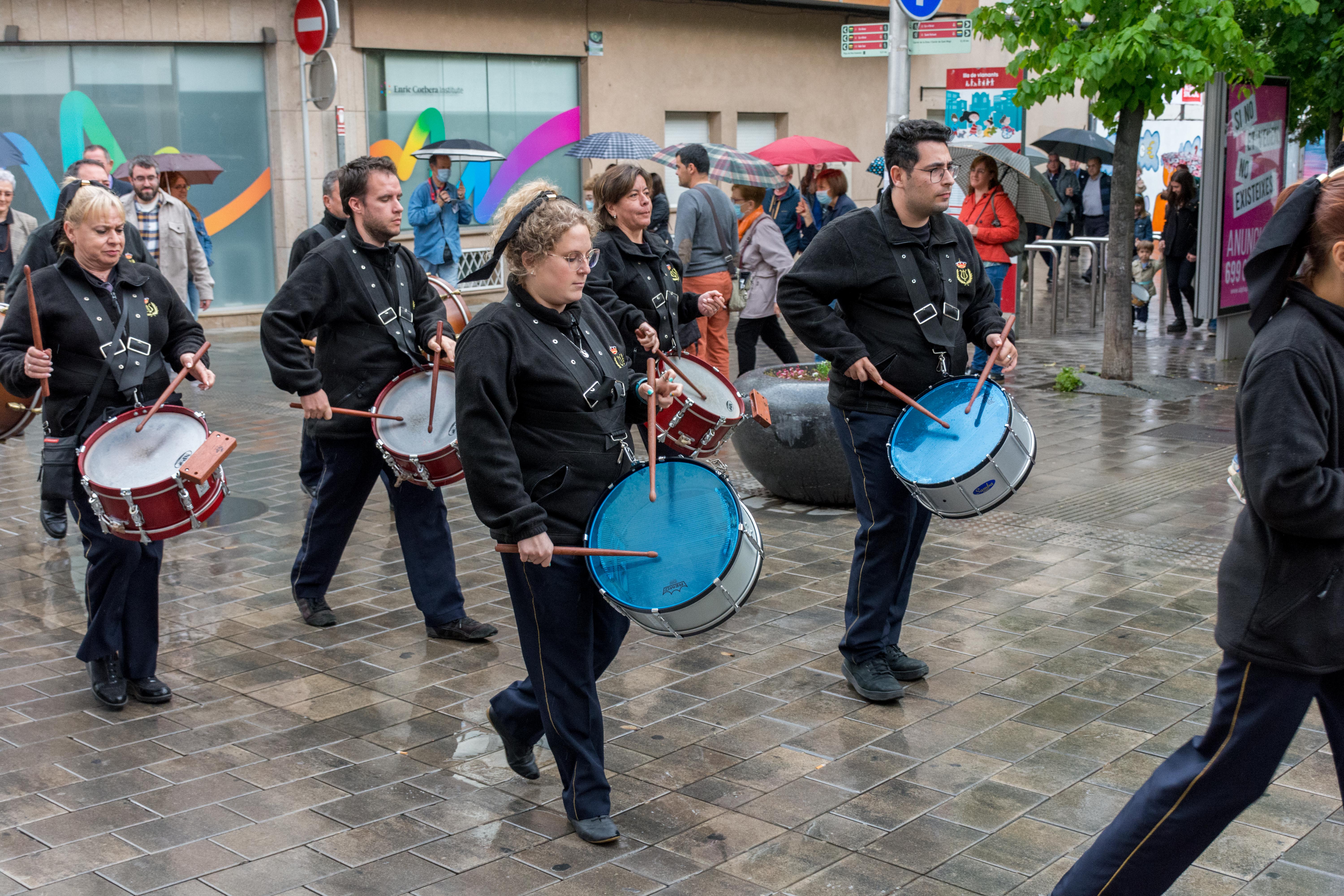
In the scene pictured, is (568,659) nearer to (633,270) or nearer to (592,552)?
(592,552)

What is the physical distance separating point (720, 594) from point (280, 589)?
356cm

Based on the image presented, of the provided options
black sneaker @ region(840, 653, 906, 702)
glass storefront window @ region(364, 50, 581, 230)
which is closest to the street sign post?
black sneaker @ region(840, 653, 906, 702)

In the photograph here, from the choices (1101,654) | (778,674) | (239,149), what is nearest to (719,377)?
(778,674)

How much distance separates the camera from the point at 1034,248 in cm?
1700

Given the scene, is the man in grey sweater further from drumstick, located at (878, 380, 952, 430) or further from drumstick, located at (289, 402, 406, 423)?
drumstick, located at (878, 380, 952, 430)

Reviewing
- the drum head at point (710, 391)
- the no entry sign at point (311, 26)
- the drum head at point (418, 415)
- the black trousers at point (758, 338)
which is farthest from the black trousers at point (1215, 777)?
the no entry sign at point (311, 26)

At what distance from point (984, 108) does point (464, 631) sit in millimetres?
14341

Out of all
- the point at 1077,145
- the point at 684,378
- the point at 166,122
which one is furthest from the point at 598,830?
the point at 1077,145

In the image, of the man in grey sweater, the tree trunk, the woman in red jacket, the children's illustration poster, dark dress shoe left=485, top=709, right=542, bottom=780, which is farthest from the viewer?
the children's illustration poster

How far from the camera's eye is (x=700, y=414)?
19.3 feet

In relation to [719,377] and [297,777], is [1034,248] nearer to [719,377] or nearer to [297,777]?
[719,377]

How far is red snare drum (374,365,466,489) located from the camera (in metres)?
5.71

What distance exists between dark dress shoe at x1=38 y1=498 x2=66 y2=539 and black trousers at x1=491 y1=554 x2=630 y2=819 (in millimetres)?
4516

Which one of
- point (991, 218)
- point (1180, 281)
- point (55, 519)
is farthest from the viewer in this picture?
point (1180, 281)
